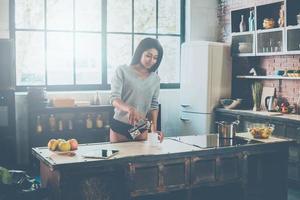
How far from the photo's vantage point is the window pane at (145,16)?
7598 mm

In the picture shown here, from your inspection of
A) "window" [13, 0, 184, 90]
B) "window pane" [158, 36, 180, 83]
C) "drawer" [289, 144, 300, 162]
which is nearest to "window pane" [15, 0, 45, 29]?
"window" [13, 0, 184, 90]

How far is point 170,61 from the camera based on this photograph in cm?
800

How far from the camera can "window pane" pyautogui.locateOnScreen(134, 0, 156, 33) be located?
24.9 ft

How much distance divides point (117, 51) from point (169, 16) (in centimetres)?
113

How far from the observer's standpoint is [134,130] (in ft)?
12.8

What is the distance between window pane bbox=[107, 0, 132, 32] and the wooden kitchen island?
350 centimetres

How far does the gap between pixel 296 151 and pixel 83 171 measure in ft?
10.7

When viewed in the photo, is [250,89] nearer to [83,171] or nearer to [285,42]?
[285,42]

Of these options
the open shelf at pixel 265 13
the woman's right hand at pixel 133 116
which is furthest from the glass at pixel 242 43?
the woman's right hand at pixel 133 116

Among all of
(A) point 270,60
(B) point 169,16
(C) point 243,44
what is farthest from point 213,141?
(B) point 169,16

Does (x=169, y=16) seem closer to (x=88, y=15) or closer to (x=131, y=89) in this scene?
(x=88, y=15)

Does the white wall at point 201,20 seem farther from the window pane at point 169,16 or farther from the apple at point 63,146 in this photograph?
the apple at point 63,146

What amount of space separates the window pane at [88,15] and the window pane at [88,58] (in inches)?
4.9

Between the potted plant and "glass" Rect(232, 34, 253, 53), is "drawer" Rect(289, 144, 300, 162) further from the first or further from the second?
"glass" Rect(232, 34, 253, 53)
